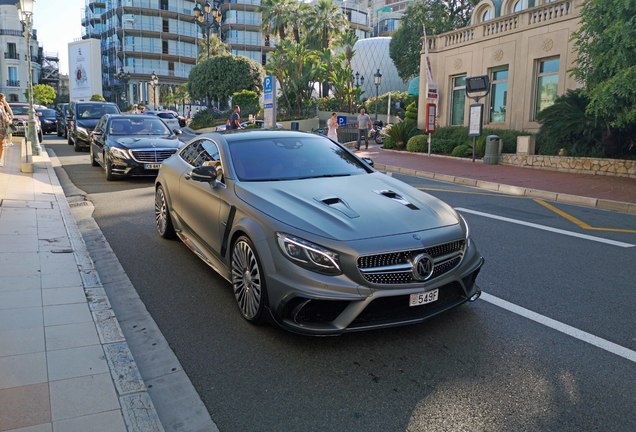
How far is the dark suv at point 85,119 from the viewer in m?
20.4

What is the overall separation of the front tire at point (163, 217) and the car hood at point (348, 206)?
7.93ft

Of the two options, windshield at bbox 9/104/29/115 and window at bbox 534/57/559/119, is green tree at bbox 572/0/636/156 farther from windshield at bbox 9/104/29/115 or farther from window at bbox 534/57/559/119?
windshield at bbox 9/104/29/115

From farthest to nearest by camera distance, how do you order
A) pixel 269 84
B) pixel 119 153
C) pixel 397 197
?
pixel 269 84 < pixel 119 153 < pixel 397 197

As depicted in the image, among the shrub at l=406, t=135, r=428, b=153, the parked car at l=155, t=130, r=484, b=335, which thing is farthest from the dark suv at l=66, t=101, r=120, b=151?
the parked car at l=155, t=130, r=484, b=335

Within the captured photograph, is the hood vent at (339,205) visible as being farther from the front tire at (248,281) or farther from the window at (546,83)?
the window at (546,83)

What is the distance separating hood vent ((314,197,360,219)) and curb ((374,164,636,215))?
8.70 metres

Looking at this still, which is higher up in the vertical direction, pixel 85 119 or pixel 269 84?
pixel 269 84

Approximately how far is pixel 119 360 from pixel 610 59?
13.6 metres

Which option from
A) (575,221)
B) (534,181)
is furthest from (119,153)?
(534,181)

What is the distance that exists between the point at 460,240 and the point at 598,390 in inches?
54.6

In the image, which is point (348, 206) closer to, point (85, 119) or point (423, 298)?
point (423, 298)

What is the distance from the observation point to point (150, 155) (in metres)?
12.4

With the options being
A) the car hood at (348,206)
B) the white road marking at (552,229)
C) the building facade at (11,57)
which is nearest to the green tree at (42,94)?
the building facade at (11,57)

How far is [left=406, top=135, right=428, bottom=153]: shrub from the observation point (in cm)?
2372
